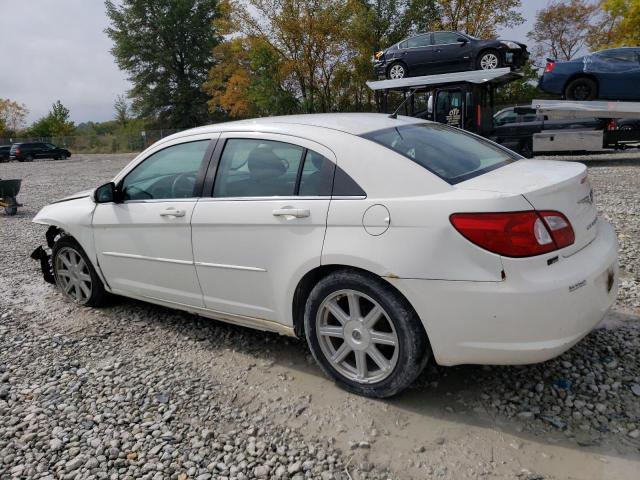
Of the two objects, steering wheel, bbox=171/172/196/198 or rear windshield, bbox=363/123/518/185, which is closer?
rear windshield, bbox=363/123/518/185

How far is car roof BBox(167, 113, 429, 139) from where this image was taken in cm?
323

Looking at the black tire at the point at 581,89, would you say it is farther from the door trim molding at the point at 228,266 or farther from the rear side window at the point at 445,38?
the door trim molding at the point at 228,266

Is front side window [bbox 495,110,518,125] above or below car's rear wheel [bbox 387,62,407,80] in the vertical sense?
below

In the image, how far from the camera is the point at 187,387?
3234mm

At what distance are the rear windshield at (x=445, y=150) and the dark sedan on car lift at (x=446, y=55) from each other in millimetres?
10940

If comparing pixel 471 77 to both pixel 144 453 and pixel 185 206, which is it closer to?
pixel 185 206

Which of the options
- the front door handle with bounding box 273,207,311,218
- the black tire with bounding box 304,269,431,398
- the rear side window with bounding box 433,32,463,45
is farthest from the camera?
the rear side window with bounding box 433,32,463,45

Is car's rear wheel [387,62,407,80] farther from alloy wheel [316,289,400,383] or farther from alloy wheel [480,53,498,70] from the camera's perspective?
alloy wheel [316,289,400,383]

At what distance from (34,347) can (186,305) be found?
4.17 feet

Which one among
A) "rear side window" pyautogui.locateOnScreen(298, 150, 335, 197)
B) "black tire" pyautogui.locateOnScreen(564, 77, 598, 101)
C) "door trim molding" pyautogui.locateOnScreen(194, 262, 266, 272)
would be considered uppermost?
"black tire" pyautogui.locateOnScreen(564, 77, 598, 101)

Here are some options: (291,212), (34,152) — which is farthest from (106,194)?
(34,152)

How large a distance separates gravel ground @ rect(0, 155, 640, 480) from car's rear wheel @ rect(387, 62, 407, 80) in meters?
11.3

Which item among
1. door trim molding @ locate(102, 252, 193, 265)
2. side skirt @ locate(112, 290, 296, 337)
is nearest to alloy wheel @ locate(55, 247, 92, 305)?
door trim molding @ locate(102, 252, 193, 265)

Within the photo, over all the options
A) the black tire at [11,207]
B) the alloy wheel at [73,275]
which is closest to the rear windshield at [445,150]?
the alloy wheel at [73,275]
